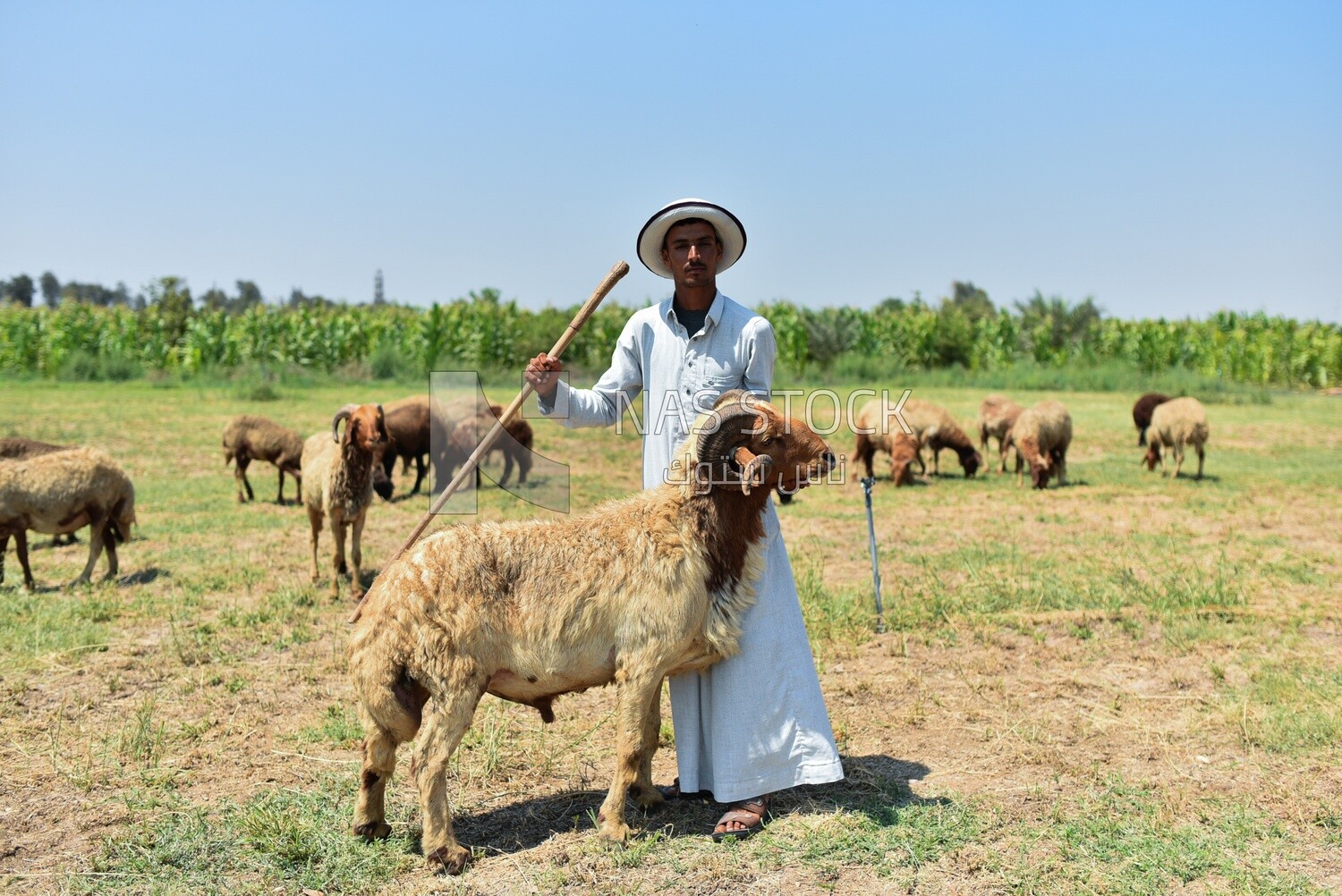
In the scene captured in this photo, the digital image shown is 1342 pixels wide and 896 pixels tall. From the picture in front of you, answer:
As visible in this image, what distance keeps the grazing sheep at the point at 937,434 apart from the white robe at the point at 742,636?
500 inches

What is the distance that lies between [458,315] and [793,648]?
1305 inches

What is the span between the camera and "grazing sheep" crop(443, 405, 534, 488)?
53.5 ft

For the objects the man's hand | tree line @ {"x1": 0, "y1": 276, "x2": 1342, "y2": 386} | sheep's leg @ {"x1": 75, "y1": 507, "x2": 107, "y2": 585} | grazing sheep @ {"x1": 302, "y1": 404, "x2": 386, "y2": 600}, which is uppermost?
tree line @ {"x1": 0, "y1": 276, "x2": 1342, "y2": 386}

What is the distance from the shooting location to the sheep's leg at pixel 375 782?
14.1 feet

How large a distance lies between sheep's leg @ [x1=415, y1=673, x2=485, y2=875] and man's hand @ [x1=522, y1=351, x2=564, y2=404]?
4.43 ft

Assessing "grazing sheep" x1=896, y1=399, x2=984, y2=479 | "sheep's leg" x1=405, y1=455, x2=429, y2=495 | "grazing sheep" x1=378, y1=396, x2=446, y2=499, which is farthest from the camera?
"grazing sheep" x1=896, y1=399, x2=984, y2=479

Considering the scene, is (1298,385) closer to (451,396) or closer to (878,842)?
(451,396)

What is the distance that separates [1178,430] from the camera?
16516 mm

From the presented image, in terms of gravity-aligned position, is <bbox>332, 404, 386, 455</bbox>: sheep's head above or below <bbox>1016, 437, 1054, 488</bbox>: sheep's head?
above

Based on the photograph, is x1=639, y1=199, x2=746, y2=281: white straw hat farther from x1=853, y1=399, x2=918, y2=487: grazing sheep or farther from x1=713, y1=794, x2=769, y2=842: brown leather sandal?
x1=853, y1=399, x2=918, y2=487: grazing sheep

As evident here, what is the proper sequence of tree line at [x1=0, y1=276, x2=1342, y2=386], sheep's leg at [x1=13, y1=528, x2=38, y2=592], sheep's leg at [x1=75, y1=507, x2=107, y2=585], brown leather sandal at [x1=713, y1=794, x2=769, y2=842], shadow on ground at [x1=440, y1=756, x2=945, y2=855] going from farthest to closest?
tree line at [x1=0, y1=276, x2=1342, y2=386] → sheep's leg at [x1=75, y1=507, x2=107, y2=585] → sheep's leg at [x1=13, y1=528, x2=38, y2=592] → shadow on ground at [x1=440, y1=756, x2=945, y2=855] → brown leather sandal at [x1=713, y1=794, x2=769, y2=842]

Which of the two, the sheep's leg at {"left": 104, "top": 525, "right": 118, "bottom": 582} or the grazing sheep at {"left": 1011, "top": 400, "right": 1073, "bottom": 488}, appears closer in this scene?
the sheep's leg at {"left": 104, "top": 525, "right": 118, "bottom": 582}

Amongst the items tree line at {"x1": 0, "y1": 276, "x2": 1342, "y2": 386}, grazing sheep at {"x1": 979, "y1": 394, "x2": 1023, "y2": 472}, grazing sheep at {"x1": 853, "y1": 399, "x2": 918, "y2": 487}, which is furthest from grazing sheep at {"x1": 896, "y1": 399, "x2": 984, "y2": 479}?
tree line at {"x1": 0, "y1": 276, "x2": 1342, "y2": 386}

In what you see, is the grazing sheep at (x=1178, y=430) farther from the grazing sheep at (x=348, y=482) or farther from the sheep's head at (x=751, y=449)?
the sheep's head at (x=751, y=449)
